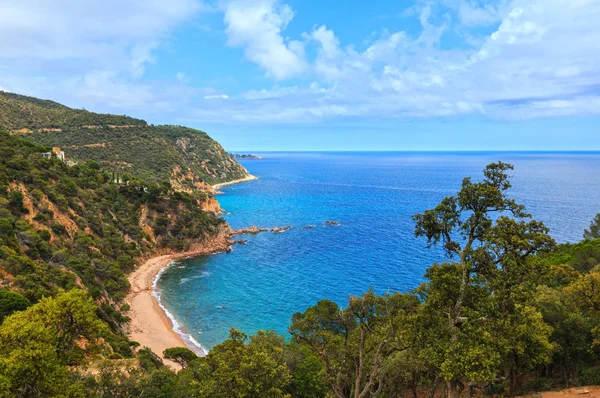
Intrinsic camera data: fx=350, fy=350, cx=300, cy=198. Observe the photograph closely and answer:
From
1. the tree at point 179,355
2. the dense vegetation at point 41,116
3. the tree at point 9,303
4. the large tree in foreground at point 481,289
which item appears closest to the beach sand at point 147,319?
the tree at point 179,355

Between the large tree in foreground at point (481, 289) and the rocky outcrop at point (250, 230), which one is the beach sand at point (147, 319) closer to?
the rocky outcrop at point (250, 230)

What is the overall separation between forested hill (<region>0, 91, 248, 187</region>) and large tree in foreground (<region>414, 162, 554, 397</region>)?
94.8m

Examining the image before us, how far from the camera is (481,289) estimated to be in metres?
10.9

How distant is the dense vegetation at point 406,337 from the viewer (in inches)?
408

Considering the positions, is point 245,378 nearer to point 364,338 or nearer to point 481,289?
point 364,338

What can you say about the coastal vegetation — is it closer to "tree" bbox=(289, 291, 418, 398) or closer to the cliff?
"tree" bbox=(289, 291, 418, 398)

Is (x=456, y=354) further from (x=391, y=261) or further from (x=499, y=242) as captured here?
(x=391, y=261)

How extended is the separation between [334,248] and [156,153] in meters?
79.2

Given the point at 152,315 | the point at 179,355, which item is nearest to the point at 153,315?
the point at 152,315

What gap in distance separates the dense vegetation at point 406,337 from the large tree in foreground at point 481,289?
4 cm

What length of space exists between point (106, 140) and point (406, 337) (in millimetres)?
119810

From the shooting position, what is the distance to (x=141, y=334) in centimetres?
3578

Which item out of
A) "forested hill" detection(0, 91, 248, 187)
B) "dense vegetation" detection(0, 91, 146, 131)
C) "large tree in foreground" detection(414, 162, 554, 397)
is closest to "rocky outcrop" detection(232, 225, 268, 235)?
"forested hill" detection(0, 91, 248, 187)

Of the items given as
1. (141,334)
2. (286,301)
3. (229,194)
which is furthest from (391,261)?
(229,194)
